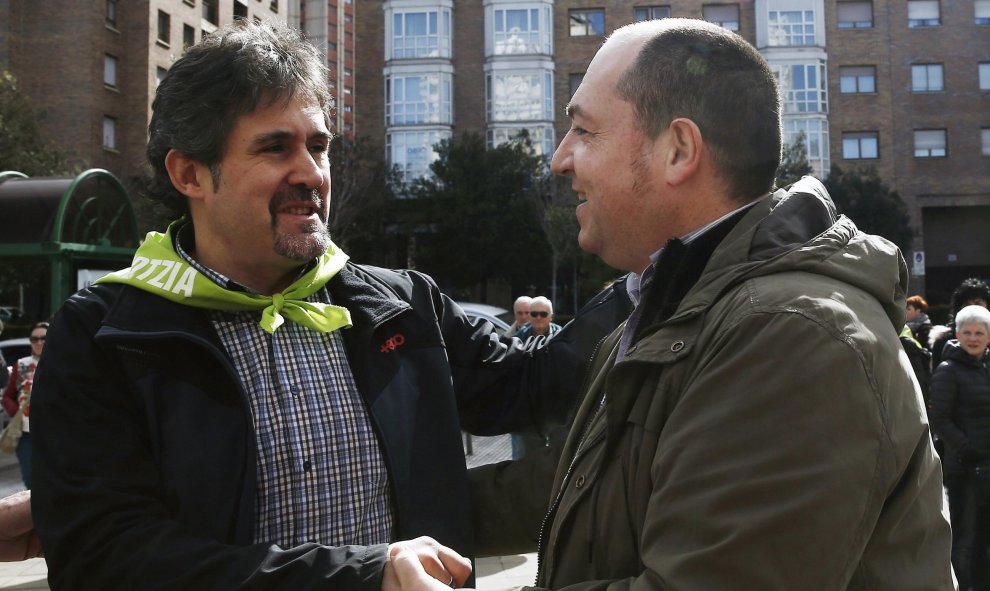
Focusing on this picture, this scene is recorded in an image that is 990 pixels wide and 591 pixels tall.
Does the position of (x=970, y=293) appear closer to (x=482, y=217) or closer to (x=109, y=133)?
(x=482, y=217)

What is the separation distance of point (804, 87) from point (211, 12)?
25.9m

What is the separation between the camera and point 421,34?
138ft

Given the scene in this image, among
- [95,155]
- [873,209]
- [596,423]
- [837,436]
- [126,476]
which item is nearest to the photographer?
[837,436]

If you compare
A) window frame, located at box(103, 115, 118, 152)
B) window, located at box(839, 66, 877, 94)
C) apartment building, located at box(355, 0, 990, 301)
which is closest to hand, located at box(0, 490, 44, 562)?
window frame, located at box(103, 115, 118, 152)

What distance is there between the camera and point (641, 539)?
4.67 ft

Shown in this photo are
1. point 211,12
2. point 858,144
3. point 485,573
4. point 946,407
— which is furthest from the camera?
point 858,144

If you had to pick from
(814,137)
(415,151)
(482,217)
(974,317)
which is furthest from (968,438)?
(415,151)

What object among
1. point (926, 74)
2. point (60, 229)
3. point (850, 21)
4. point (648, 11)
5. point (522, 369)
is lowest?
point (522, 369)

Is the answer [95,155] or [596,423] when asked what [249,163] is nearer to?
[596,423]

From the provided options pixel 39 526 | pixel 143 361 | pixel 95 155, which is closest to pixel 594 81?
pixel 143 361

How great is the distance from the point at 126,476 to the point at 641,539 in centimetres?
104

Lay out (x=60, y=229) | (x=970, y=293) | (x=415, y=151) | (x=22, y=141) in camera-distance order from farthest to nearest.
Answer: (x=415, y=151) → (x=22, y=141) → (x=60, y=229) → (x=970, y=293)

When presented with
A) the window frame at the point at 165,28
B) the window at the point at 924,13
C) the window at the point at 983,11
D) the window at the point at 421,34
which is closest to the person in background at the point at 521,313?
the window frame at the point at 165,28

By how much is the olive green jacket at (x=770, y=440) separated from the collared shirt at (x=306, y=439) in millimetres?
597
